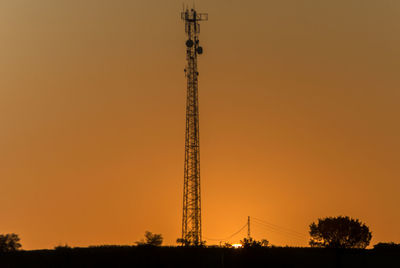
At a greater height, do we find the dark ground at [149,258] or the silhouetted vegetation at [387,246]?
the silhouetted vegetation at [387,246]

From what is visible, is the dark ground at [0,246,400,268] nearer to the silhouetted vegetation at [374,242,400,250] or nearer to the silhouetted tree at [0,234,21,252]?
the silhouetted tree at [0,234,21,252]

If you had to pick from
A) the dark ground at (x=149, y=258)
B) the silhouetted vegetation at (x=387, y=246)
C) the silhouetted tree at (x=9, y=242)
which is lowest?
the dark ground at (x=149, y=258)

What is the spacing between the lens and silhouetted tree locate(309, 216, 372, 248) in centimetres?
15350

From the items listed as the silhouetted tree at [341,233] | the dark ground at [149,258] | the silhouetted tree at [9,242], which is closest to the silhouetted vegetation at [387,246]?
the silhouetted tree at [341,233]

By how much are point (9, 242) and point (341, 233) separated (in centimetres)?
5453

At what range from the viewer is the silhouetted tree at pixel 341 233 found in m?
154

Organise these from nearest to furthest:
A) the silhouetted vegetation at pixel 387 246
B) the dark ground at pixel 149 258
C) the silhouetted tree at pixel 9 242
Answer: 1. the dark ground at pixel 149 258
2. the silhouetted tree at pixel 9 242
3. the silhouetted vegetation at pixel 387 246

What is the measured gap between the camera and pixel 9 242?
5758 inches

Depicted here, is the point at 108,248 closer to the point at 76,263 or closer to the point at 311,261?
the point at 76,263

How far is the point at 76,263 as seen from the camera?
12369 centimetres

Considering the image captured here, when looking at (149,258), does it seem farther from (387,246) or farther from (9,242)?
(387,246)

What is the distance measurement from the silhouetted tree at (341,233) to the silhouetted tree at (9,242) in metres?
48.9

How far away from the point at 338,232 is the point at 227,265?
35589mm

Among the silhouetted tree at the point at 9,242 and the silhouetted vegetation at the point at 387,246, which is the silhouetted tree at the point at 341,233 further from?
the silhouetted tree at the point at 9,242
